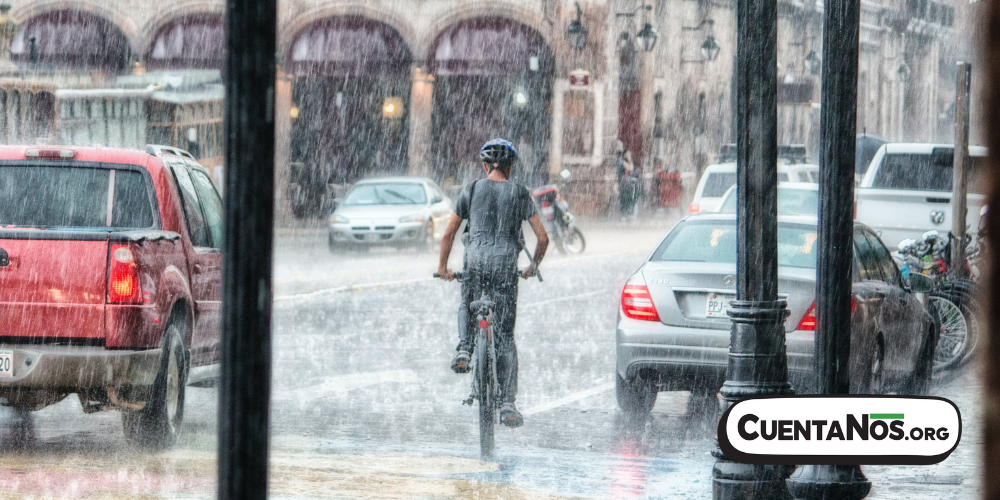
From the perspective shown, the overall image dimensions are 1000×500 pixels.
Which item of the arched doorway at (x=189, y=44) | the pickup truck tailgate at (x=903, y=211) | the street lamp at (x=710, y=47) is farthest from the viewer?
the arched doorway at (x=189, y=44)

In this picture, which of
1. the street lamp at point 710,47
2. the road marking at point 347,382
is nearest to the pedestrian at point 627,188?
the street lamp at point 710,47

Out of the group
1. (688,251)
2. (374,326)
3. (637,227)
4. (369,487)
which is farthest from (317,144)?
(369,487)

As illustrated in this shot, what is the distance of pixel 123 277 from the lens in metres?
7.25

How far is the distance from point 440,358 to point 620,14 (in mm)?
28448

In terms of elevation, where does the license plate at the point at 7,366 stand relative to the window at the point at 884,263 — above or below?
below

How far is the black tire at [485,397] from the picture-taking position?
7.61 metres

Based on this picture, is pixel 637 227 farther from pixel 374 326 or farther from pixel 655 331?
pixel 655 331

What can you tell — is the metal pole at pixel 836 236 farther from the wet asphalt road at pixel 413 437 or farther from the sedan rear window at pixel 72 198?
the sedan rear window at pixel 72 198

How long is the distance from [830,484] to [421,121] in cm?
3281

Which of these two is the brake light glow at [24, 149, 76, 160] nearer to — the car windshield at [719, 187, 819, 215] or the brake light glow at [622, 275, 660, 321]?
the brake light glow at [622, 275, 660, 321]

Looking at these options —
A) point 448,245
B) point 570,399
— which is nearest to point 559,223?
point 570,399

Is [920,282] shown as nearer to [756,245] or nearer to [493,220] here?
[493,220]

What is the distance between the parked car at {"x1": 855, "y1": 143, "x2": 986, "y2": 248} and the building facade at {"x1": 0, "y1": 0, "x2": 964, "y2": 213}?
13.7 metres

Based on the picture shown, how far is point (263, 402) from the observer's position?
207 centimetres
